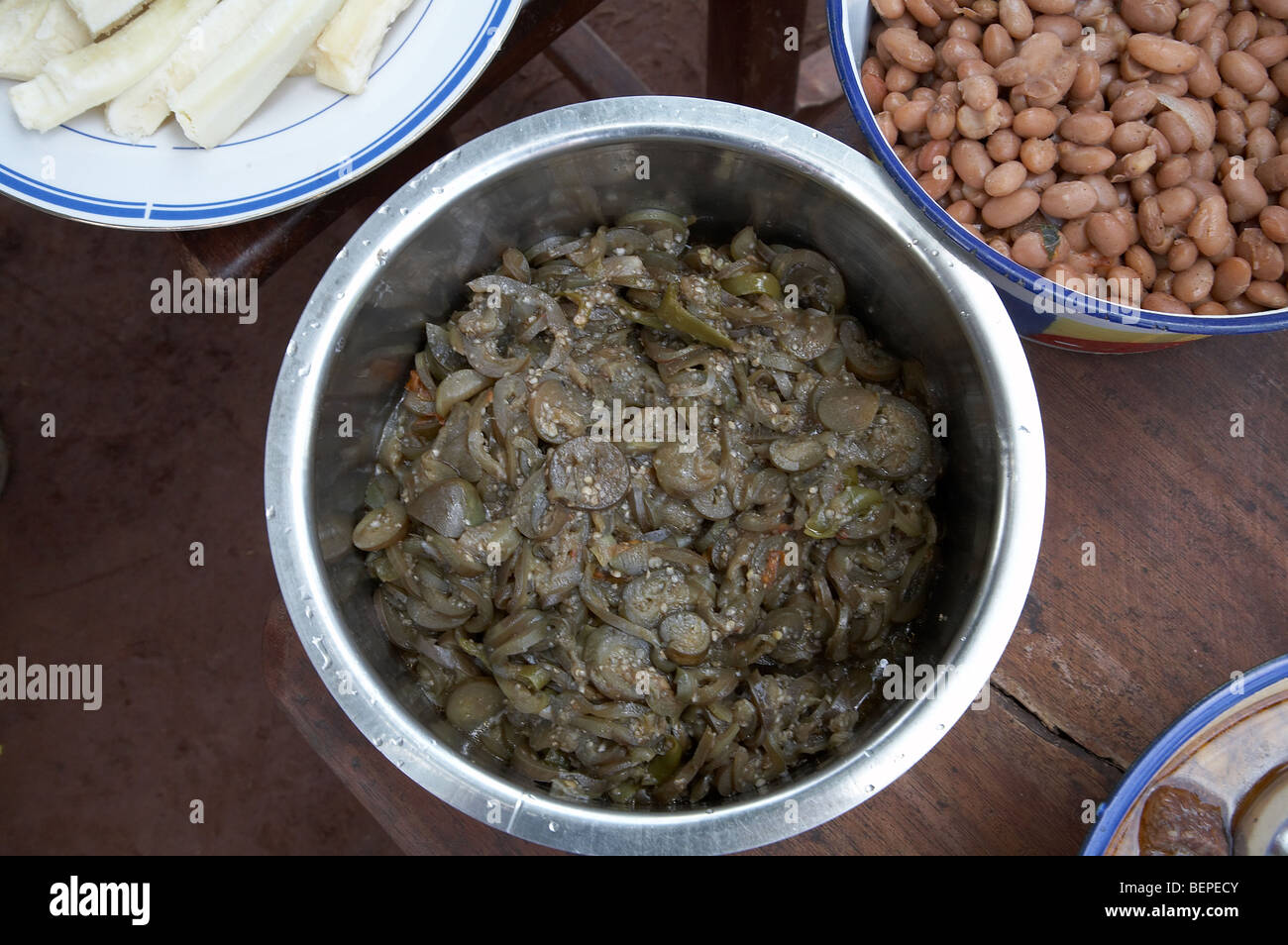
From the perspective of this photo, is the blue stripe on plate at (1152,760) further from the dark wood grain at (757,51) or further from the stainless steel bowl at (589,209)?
the dark wood grain at (757,51)

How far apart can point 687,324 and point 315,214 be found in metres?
0.72

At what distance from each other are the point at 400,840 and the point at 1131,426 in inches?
57.0

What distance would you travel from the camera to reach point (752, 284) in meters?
1.52

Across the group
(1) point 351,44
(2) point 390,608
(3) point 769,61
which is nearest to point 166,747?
(2) point 390,608

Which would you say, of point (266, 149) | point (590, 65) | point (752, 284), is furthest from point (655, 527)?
point (590, 65)

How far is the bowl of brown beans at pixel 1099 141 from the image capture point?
1373 mm

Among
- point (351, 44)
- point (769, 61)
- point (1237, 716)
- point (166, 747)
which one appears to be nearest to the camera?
point (1237, 716)

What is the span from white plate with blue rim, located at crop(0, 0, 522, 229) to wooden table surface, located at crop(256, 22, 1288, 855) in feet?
2.17

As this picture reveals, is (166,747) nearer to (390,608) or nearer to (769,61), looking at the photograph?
(390,608)

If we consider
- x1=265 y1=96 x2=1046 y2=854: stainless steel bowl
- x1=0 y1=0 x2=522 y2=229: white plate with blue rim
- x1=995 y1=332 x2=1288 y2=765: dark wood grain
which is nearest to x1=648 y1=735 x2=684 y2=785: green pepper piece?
x1=265 y1=96 x2=1046 y2=854: stainless steel bowl

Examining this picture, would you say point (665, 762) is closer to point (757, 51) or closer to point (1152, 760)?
point (1152, 760)

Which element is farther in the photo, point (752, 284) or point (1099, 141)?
point (752, 284)

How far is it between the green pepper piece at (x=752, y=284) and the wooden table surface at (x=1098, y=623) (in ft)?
1.10

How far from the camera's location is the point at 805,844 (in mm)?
1540
